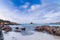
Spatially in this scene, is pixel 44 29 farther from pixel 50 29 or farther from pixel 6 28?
pixel 6 28

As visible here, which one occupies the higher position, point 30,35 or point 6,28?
point 6,28

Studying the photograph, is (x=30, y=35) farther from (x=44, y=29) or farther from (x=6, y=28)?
(x=6, y=28)

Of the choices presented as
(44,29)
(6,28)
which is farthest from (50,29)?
(6,28)

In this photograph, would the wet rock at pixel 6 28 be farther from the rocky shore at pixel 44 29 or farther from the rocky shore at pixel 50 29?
the rocky shore at pixel 50 29

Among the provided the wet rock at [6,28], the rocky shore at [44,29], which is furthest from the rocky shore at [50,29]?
the wet rock at [6,28]

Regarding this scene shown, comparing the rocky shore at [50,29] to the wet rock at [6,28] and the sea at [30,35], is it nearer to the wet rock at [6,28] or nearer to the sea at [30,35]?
the sea at [30,35]

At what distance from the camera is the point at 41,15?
5.34 ft

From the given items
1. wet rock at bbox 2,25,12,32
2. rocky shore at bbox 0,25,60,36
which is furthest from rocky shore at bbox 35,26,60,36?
wet rock at bbox 2,25,12,32

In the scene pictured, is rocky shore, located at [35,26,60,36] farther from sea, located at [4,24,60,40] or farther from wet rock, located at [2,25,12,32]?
wet rock, located at [2,25,12,32]

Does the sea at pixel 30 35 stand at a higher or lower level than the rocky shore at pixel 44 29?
lower

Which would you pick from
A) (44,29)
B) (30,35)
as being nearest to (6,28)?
(30,35)

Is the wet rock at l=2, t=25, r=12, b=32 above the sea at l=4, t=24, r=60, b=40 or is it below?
above

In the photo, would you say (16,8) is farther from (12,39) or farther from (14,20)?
(12,39)

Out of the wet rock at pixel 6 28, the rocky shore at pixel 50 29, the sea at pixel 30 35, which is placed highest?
the wet rock at pixel 6 28
